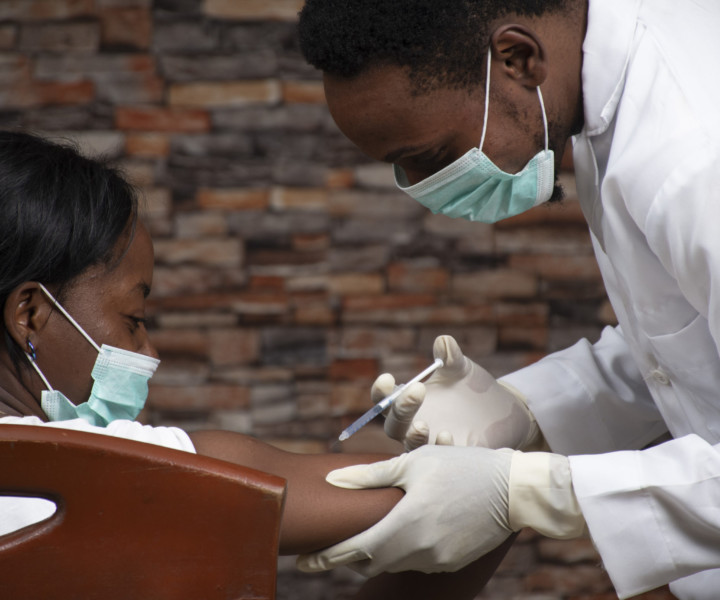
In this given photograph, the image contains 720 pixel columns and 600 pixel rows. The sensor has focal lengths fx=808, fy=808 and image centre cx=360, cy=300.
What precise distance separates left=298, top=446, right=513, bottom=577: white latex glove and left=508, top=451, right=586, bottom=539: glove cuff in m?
0.02

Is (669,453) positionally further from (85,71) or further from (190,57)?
(85,71)

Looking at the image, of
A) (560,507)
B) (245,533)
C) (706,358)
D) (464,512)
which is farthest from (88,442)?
(706,358)

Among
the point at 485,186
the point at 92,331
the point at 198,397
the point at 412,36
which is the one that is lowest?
the point at 198,397

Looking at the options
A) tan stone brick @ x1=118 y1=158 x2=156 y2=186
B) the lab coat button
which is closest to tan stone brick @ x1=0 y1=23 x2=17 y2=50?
tan stone brick @ x1=118 y1=158 x2=156 y2=186

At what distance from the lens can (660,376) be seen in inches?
57.8

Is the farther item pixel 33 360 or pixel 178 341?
pixel 178 341

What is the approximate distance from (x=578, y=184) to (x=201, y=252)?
141cm

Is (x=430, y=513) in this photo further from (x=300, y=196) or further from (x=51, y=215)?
(x=300, y=196)

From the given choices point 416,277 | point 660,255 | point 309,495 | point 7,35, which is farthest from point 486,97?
point 7,35

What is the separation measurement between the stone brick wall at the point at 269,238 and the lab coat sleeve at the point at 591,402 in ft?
2.72

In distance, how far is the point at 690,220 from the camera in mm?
1190

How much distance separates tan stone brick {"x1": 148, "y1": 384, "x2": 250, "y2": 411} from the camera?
265 centimetres

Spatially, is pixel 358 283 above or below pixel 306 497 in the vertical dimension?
below

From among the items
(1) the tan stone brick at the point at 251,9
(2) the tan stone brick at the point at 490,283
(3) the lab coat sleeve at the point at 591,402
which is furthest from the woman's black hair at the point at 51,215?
(2) the tan stone brick at the point at 490,283
